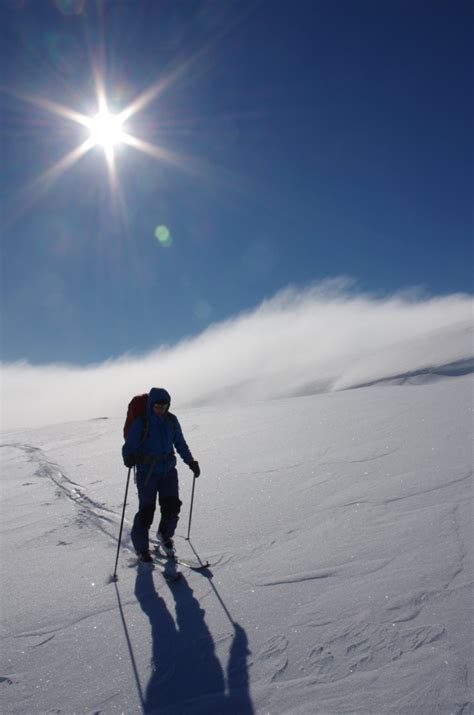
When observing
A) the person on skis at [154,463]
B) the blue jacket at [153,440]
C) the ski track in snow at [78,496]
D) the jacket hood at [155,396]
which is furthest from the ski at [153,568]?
the jacket hood at [155,396]

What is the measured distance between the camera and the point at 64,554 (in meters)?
5.04

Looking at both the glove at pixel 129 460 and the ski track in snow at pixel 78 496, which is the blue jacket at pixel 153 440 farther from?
the ski track in snow at pixel 78 496

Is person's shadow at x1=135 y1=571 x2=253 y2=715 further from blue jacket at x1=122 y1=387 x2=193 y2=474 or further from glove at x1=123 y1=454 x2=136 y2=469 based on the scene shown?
blue jacket at x1=122 y1=387 x2=193 y2=474

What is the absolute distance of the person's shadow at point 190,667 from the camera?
8.92ft

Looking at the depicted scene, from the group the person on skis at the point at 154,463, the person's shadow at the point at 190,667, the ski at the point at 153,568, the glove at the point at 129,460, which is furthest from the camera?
the person on skis at the point at 154,463

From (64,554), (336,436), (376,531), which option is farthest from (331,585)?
(336,436)

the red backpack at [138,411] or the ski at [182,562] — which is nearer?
the ski at [182,562]

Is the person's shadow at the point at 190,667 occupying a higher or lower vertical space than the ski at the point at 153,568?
lower

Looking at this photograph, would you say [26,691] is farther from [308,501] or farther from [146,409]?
[308,501]

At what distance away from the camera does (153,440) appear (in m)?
5.25

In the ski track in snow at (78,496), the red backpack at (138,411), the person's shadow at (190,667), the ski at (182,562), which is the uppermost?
the red backpack at (138,411)

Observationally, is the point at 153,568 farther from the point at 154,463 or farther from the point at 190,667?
the point at 190,667

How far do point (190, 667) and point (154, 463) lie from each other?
7.96 ft

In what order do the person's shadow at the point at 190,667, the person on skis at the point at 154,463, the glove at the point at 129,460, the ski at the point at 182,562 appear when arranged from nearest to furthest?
the person's shadow at the point at 190,667, the ski at the point at 182,562, the glove at the point at 129,460, the person on skis at the point at 154,463
